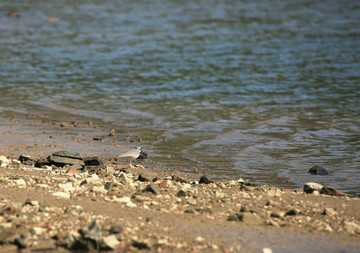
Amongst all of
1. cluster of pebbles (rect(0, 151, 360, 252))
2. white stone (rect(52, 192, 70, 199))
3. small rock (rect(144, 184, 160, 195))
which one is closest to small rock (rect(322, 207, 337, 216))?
cluster of pebbles (rect(0, 151, 360, 252))

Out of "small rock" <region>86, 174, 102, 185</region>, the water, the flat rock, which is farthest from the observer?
the water

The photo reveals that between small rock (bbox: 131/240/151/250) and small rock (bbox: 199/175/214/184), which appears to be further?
small rock (bbox: 199/175/214/184)

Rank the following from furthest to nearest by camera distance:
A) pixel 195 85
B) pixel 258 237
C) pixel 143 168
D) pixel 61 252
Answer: pixel 195 85 < pixel 143 168 < pixel 258 237 < pixel 61 252

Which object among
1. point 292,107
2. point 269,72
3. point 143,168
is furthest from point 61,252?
point 269,72

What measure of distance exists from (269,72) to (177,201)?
11.3 metres

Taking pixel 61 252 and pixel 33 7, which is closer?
pixel 61 252

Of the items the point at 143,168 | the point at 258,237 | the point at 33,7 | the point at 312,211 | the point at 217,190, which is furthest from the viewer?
the point at 33,7

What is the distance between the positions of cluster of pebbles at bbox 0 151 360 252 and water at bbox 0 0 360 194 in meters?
1.33

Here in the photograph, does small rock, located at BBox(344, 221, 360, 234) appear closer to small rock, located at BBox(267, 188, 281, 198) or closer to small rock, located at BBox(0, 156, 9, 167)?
small rock, located at BBox(267, 188, 281, 198)

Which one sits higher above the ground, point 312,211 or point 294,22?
point 294,22

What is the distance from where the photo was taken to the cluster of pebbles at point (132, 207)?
480 centimetres

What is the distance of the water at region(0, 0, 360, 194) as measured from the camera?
9055 mm

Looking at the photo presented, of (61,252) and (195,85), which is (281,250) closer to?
(61,252)

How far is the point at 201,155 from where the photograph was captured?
888 centimetres
